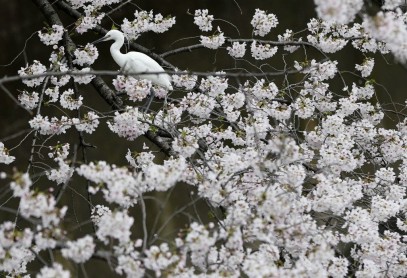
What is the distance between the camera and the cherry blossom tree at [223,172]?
2.56 m

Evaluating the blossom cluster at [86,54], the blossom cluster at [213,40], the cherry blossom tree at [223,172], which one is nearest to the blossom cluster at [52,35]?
the cherry blossom tree at [223,172]

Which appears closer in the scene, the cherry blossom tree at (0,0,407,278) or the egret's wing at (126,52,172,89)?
the cherry blossom tree at (0,0,407,278)

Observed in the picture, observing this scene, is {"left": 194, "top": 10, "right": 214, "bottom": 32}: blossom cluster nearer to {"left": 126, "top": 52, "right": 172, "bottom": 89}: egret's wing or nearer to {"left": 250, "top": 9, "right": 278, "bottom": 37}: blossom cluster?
{"left": 250, "top": 9, "right": 278, "bottom": 37}: blossom cluster

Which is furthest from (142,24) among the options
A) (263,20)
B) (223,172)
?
(223,172)

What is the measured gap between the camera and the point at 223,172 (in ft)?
10.5

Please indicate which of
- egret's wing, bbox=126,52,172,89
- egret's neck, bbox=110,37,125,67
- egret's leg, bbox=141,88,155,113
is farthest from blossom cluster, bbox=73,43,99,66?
egret's leg, bbox=141,88,155,113

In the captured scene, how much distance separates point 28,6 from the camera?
5242 mm

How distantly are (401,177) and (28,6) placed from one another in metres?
3.23

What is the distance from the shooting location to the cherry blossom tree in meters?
2.56

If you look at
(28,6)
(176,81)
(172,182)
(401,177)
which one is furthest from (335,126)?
(28,6)

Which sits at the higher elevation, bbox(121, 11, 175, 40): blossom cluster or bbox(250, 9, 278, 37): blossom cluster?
bbox(250, 9, 278, 37): blossom cluster

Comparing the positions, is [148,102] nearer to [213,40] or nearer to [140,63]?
[140,63]

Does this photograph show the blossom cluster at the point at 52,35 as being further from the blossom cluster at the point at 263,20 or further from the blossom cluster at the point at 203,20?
the blossom cluster at the point at 263,20

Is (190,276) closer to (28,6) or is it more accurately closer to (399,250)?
(399,250)
